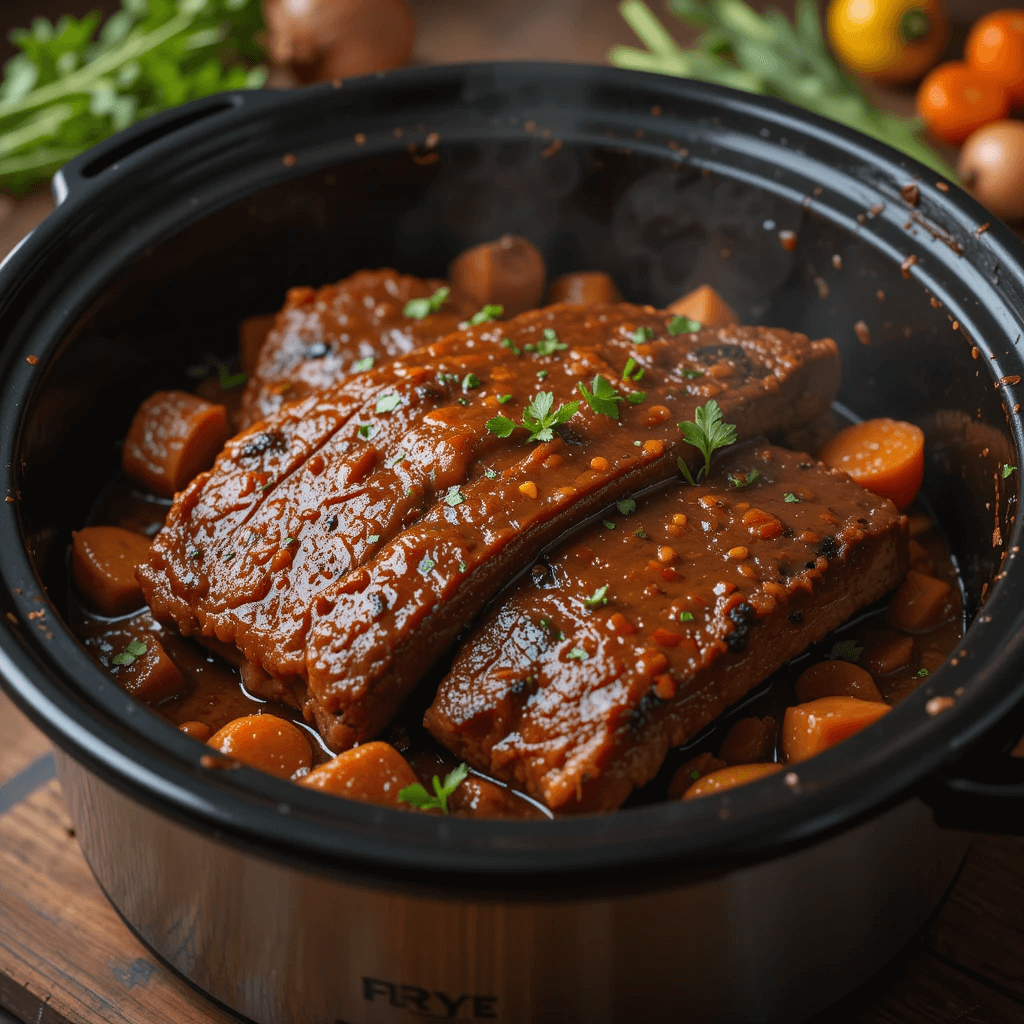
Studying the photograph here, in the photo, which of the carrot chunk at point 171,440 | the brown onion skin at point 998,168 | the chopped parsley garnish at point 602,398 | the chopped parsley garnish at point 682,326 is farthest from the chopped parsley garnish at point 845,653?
the brown onion skin at point 998,168

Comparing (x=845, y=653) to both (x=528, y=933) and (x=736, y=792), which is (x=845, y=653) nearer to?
(x=736, y=792)

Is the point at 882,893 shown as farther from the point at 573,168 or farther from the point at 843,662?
the point at 573,168

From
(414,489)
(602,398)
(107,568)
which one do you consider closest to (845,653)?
(602,398)

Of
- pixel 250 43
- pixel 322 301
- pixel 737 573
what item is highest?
pixel 250 43

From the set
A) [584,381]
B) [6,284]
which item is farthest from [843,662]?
[6,284]

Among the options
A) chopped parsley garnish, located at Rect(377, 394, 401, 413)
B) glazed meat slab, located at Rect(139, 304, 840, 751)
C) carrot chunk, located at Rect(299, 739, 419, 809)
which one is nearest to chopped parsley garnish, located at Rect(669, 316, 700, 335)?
glazed meat slab, located at Rect(139, 304, 840, 751)
